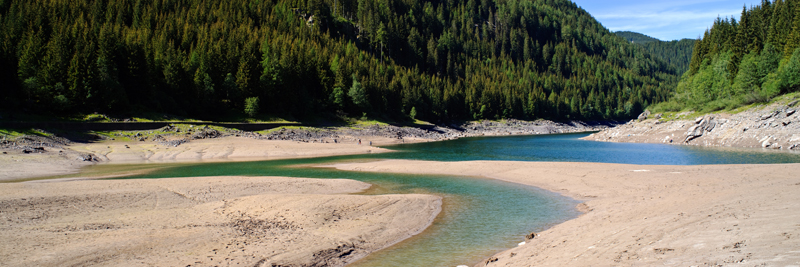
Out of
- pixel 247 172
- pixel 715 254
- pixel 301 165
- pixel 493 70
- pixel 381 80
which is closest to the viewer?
pixel 715 254

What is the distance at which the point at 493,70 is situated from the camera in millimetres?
157750

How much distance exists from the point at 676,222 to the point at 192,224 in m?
14.0

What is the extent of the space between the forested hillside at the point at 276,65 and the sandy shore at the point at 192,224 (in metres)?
43.3

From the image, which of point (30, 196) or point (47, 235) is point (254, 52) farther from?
point (47, 235)

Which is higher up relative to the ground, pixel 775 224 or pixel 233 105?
pixel 233 105

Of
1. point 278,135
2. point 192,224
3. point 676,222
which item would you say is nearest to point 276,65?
point 278,135

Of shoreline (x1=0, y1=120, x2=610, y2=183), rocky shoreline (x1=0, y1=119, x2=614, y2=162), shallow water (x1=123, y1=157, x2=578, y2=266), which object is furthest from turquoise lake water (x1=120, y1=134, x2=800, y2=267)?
rocky shoreline (x1=0, y1=119, x2=614, y2=162)

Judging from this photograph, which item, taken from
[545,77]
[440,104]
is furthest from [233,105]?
[545,77]

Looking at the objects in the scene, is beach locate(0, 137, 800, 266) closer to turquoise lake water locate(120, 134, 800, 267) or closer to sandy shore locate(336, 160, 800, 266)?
sandy shore locate(336, 160, 800, 266)

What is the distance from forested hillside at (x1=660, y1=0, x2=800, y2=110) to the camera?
5469 centimetres

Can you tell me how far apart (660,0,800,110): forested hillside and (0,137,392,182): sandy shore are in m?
54.6

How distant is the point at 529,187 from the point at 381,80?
76.9m

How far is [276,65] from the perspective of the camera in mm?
74125

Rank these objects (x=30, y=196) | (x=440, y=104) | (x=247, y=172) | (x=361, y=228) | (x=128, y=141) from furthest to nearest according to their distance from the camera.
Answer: (x=440, y=104), (x=128, y=141), (x=247, y=172), (x=30, y=196), (x=361, y=228)
